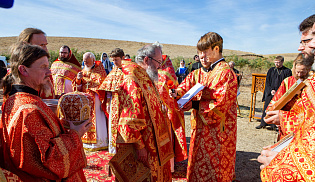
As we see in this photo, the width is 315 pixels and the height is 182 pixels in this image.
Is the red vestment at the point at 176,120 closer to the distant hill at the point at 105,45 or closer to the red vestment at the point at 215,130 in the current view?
the red vestment at the point at 215,130

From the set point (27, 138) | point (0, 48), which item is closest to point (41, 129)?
point (27, 138)

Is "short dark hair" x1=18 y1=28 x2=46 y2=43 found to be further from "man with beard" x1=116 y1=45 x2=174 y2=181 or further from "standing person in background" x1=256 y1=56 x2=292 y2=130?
"standing person in background" x1=256 y1=56 x2=292 y2=130

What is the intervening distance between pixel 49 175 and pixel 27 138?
315 millimetres

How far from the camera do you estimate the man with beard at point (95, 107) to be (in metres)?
5.76

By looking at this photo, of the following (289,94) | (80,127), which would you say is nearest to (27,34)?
(80,127)

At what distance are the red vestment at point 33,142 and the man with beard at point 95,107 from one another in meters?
4.15

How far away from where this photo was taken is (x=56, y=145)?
5.17 feet

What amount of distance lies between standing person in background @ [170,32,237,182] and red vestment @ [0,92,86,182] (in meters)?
1.89

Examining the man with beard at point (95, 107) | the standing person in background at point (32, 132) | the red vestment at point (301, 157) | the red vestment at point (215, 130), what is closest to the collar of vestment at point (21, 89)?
the standing person in background at point (32, 132)

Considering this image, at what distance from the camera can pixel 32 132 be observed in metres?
1.50

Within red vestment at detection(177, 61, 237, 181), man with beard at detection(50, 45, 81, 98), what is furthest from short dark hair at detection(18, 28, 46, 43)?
man with beard at detection(50, 45, 81, 98)

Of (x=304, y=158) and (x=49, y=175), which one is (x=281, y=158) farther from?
(x=49, y=175)

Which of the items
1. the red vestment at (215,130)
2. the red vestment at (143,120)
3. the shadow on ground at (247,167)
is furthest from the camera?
the shadow on ground at (247,167)

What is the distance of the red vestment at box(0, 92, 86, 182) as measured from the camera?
1.51m
